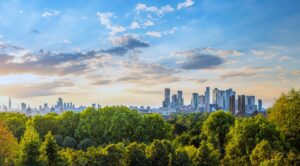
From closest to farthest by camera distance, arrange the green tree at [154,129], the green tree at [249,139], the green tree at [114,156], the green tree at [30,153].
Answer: the green tree at [30,153] < the green tree at [114,156] < the green tree at [249,139] < the green tree at [154,129]

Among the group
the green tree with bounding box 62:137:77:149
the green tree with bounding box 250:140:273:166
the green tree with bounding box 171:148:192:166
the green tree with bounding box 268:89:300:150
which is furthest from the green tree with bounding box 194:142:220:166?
the green tree with bounding box 62:137:77:149

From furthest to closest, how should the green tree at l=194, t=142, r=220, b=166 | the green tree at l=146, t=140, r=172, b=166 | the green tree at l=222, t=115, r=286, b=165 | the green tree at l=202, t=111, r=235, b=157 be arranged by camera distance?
the green tree at l=202, t=111, r=235, b=157 → the green tree at l=222, t=115, r=286, b=165 → the green tree at l=146, t=140, r=172, b=166 → the green tree at l=194, t=142, r=220, b=166

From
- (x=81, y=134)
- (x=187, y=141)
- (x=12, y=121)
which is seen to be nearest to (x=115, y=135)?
(x=81, y=134)

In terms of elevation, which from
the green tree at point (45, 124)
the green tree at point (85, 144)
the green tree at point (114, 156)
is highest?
the green tree at point (45, 124)

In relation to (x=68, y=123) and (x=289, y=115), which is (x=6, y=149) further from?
(x=289, y=115)

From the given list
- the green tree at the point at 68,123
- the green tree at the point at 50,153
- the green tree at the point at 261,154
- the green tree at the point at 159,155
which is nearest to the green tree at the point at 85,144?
the green tree at the point at 68,123

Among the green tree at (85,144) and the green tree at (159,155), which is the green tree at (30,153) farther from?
the green tree at (85,144)

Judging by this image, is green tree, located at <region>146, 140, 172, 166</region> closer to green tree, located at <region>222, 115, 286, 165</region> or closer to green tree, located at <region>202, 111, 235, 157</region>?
green tree, located at <region>222, 115, 286, 165</region>
